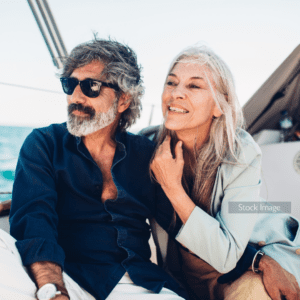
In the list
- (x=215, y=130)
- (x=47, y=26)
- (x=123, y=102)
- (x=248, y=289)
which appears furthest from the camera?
(x=47, y=26)

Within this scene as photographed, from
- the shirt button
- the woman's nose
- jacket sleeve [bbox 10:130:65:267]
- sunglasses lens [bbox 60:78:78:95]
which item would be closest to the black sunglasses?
sunglasses lens [bbox 60:78:78:95]

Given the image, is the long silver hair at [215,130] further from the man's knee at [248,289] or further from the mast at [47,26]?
the mast at [47,26]

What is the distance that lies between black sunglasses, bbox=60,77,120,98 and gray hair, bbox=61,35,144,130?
0.27 ft

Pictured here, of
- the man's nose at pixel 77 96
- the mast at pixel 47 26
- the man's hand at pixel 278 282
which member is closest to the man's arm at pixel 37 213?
the man's nose at pixel 77 96

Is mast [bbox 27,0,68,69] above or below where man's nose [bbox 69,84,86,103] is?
above

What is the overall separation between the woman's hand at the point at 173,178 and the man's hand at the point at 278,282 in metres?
0.42

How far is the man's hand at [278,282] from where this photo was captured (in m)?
1.18

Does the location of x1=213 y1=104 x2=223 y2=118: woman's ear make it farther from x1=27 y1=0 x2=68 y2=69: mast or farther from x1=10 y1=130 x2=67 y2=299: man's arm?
x1=27 y1=0 x2=68 y2=69: mast

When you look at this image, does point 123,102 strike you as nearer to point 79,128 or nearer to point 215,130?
point 79,128

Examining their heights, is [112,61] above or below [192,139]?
→ above

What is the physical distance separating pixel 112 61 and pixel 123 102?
0.25 m

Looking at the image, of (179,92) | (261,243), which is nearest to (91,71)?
(179,92)

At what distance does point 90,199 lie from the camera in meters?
1.32

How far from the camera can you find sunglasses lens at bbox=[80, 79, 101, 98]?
4.70 ft
